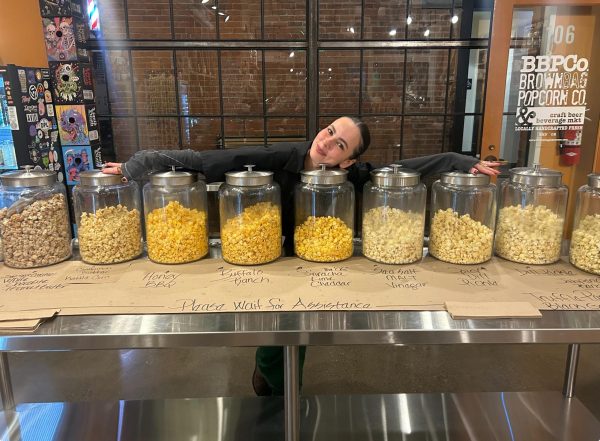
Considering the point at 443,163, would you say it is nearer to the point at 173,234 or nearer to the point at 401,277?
the point at 401,277

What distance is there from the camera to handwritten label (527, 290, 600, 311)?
38.3 inches

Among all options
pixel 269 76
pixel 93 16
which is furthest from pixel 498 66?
pixel 93 16

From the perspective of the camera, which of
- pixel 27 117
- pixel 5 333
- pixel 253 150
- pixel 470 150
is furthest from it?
pixel 470 150

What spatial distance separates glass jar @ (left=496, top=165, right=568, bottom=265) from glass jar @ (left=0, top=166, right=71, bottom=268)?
1.26 meters

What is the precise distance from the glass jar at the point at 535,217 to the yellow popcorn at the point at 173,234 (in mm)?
886

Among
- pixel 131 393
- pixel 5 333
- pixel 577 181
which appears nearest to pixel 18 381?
pixel 131 393

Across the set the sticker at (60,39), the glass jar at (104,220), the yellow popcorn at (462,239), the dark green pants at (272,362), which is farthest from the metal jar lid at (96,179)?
the sticker at (60,39)

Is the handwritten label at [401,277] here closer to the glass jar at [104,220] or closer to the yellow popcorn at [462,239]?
the yellow popcorn at [462,239]

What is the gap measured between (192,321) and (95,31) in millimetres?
2807

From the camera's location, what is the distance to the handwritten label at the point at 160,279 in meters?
1.09

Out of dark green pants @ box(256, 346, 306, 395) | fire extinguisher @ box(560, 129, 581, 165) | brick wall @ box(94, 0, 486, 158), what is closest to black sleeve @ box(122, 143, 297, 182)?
dark green pants @ box(256, 346, 306, 395)

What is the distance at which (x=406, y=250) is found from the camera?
1223mm

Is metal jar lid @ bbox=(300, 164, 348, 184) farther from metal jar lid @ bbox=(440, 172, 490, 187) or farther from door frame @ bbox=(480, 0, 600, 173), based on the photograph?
door frame @ bbox=(480, 0, 600, 173)

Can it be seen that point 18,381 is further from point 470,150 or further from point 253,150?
point 470,150
